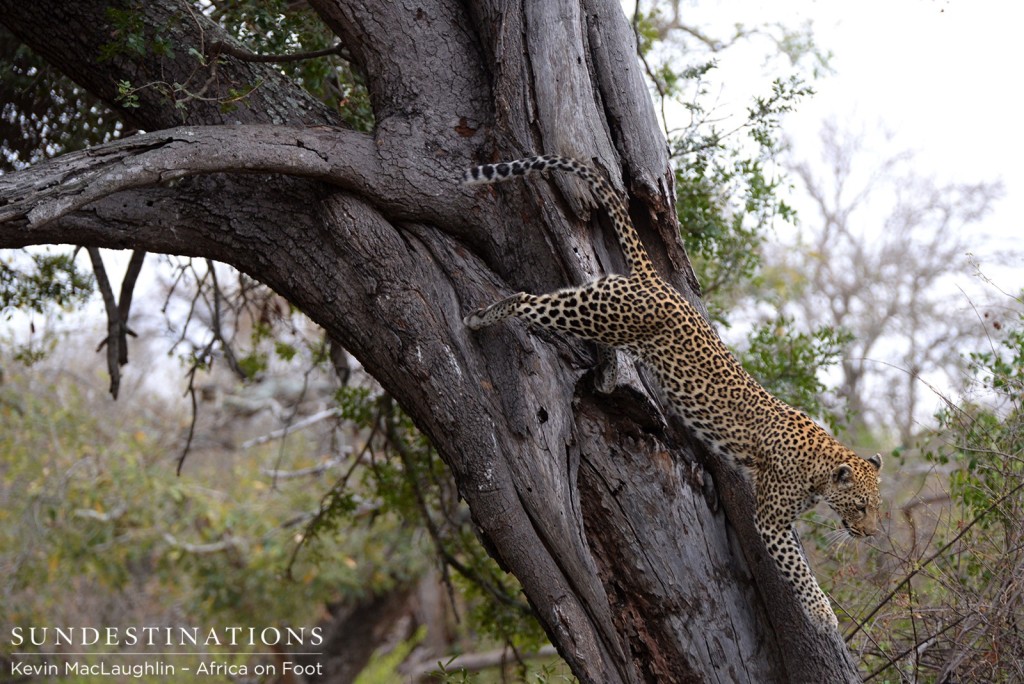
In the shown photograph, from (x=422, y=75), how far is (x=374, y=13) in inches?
19.6

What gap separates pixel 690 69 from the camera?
8.45m

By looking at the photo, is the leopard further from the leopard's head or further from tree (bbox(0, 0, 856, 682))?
tree (bbox(0, 0, 856, 682))

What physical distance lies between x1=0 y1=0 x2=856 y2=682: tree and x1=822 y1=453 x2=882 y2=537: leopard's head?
2.44 feet

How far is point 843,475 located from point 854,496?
0.58 ft

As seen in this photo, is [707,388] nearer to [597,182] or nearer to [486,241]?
[597,182]

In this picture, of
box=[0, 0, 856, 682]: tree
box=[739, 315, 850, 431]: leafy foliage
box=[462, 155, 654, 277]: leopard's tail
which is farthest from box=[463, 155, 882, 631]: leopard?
box=[739, 315, 850, 431]: leafy foliage

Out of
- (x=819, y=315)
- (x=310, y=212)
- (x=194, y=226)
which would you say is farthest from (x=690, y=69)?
(x=819, y=315)

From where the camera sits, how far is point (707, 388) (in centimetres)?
611

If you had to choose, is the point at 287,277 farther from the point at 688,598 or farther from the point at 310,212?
the point at 688,598

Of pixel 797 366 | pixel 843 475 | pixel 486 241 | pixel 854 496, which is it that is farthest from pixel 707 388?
pixel 797 366

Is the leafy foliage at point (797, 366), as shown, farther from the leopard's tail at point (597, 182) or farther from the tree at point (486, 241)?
the leopard's tail at point (597, 182)

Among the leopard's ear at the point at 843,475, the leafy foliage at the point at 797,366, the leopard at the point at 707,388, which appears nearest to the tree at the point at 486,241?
the leopard at the point at 707,388

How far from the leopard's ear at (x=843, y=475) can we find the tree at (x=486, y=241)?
731 mm

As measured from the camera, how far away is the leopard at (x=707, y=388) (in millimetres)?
5723
